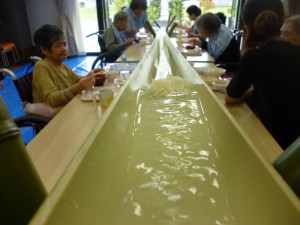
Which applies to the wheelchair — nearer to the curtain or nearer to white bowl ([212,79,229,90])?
white bowl ([212,79,229,90])

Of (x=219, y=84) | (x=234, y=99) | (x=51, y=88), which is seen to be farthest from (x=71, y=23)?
(x=234, y=99)

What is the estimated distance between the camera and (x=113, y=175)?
81cm

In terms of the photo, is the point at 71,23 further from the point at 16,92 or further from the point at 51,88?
the point at 51,88

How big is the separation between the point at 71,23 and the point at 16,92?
9.28ft

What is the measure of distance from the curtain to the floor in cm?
32

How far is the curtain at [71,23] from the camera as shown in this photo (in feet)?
19.8

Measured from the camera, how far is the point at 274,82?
1419 millimetres

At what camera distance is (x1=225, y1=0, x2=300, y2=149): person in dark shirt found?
139cm

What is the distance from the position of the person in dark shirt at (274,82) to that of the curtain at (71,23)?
17.7 feet

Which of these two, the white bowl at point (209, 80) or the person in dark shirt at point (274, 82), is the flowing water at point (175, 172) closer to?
the person in dark shirt at point (274, 82)

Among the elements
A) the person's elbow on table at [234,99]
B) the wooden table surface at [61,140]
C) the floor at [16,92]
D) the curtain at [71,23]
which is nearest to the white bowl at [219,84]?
the person's elbow on table at [234,99]

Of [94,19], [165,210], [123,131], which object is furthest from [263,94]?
[94,19]

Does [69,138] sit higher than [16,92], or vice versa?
[69,138]

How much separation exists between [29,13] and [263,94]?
20.3ft
